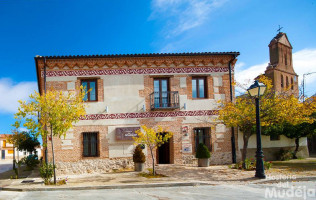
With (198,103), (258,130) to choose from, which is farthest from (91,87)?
(258,130)

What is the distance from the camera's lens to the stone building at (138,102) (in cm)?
1461

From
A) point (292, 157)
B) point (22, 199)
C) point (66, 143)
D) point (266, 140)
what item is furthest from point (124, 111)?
point (292, 157)

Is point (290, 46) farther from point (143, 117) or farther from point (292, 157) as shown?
point (143, 117)

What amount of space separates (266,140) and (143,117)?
8.16 meters

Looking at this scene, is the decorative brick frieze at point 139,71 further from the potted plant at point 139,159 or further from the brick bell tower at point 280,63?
the brick bell tower at point 280,63

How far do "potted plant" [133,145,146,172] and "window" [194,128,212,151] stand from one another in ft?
11.4

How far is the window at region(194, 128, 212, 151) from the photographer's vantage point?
1549cm

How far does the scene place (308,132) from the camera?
1694 cm

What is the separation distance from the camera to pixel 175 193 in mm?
8688

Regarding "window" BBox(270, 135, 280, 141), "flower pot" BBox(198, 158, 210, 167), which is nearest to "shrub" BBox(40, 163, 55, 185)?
"flower pot" BBox(198, 158, 210, 167)

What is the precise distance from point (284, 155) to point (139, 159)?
9669 millimetres

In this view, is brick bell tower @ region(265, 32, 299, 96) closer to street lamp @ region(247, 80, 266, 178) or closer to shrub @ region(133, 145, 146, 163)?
street lamp @ region(247, 80, 266, 178)

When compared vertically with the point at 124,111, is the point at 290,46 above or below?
above

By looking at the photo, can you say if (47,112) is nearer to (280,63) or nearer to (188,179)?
(188,179)
